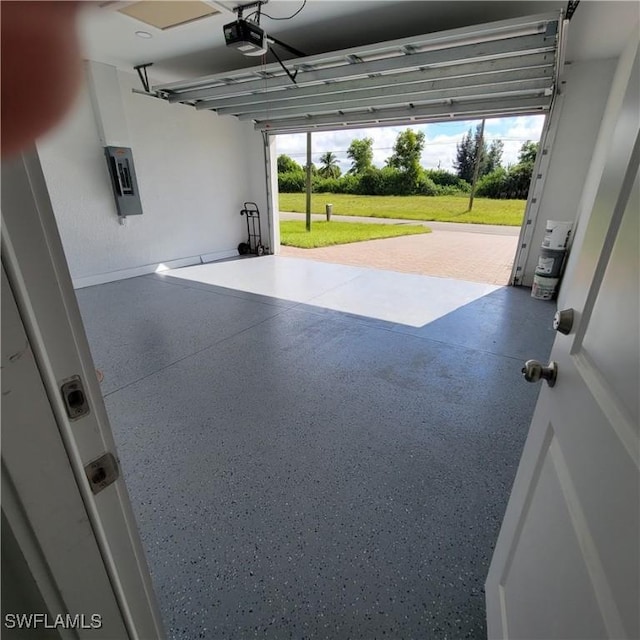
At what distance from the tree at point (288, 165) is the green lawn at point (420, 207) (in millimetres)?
1451

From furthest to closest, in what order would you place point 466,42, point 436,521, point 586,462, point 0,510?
point 466,42 → point 436,521 → point 586,462 → point 0,510

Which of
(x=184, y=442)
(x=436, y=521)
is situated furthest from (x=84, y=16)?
(x=184, y=442)

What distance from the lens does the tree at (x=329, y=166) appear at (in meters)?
22.8

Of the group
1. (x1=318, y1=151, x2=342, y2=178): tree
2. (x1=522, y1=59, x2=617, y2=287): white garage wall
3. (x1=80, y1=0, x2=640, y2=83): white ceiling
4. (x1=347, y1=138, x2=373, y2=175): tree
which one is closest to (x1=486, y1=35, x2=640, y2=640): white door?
(x1=80, y1=0, x2=640, y2=83): white ceiling

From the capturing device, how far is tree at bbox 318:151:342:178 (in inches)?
896

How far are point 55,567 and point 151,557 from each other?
1098mm

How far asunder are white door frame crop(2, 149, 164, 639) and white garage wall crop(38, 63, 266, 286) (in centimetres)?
461

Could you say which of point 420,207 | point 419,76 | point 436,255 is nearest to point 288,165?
point 420,207

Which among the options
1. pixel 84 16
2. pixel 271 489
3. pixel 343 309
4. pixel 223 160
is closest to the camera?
pixel 84 16

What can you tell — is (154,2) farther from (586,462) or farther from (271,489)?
(586,462)

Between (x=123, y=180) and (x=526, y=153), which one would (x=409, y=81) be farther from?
(x=526, y=153)

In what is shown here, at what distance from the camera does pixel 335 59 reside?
3.76m

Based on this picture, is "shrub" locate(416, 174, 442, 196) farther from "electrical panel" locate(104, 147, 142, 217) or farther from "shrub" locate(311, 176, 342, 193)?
"electrical panel" locate(104, 147, 142, 217)

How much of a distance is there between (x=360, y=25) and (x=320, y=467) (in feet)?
14.0
